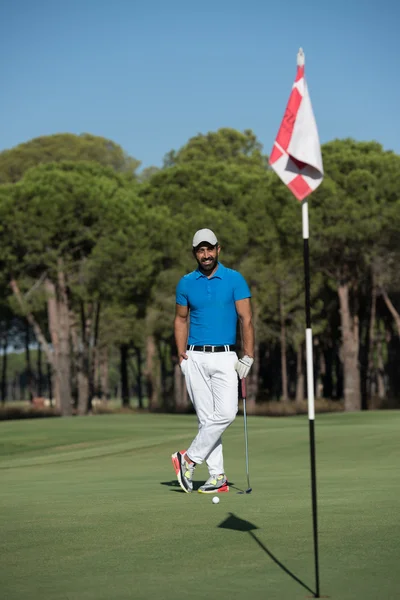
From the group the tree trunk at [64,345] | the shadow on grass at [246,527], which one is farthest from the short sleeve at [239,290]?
the tree trunk at [64,345]

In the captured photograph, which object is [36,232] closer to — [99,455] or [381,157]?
[381,157]

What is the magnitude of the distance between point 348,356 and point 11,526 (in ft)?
138

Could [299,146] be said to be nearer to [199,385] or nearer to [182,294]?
[182,294]

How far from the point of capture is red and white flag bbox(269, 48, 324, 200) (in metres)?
6.38

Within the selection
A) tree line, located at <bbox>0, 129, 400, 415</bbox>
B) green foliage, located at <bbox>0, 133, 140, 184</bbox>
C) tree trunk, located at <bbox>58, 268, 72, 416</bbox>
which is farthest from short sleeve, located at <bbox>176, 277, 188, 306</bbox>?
green foliage, located at <bbox>0, 133, 140, 184</bbox>

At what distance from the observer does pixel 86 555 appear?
6871 mm

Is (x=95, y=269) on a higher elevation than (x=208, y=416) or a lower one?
higher

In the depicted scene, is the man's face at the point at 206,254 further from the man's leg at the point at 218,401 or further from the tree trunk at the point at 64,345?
the tree trunk at the point at 64,345

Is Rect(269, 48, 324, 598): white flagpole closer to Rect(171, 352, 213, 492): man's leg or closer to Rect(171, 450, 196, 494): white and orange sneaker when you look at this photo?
Rect(171, 352, 213, 492): man's leg

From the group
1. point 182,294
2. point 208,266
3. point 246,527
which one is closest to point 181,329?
point 182,294

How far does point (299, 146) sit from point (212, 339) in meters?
4.01

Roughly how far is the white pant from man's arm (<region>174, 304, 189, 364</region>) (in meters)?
0.11

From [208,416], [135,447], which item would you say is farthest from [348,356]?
[208,416]

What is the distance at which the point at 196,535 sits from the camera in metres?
7.52
